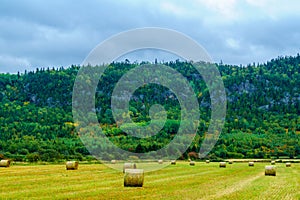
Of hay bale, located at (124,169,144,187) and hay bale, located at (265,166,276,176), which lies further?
hay bale, located at (265,166,276,176)

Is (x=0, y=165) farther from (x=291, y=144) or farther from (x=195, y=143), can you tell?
(x=291, y=144)

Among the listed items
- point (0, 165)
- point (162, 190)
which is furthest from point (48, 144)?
point (162, 190)

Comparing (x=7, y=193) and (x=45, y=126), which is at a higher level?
(x=45, y=126)

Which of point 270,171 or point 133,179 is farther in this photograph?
point 270,171

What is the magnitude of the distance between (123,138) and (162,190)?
372 feet

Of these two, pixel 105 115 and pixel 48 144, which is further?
pixel 105 115

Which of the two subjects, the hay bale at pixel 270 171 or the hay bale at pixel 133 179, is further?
the hay bale at pixel 270 171

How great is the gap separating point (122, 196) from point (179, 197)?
2.65 metres

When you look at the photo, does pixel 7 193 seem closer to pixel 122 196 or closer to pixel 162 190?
pixel 122 196

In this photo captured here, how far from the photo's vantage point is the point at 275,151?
14312 centimetres

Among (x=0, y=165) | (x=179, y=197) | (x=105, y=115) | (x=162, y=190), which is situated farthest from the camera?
(x=105, y=115)

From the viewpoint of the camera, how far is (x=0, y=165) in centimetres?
5612

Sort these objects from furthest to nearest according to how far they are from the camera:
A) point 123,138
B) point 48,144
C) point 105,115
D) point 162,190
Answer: point 105,115 → point 48,144 → point 123,138 → point 162,190

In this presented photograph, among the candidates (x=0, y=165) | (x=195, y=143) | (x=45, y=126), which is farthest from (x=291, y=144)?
(x=0, y=165)
